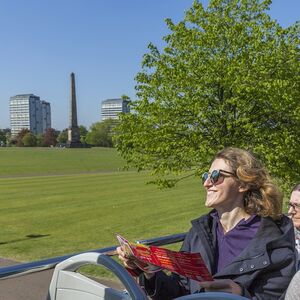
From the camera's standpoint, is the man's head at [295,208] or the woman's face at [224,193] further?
the man's head at [295,208]

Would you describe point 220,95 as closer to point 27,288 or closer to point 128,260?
point 27,288

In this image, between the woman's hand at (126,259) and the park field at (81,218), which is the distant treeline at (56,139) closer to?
the park field at (81,218)

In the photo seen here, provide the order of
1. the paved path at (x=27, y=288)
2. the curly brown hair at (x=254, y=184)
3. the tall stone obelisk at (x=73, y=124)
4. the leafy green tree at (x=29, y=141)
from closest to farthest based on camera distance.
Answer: the curly brown hair at (x=254, y=184) < the paved path at (x=27, y=288) < the tall stone obelisk at (x=73, y=124) < the leafy green tree at (x=29, y=141)

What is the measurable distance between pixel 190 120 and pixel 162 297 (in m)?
7.03

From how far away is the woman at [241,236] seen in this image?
2.41 m

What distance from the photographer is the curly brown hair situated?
2.70m

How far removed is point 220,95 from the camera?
9344 millimetres

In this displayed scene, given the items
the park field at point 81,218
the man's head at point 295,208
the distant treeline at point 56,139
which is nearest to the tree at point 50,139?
the distant treeline at point 56,139

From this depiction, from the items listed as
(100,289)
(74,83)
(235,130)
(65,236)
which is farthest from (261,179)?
(74,83)

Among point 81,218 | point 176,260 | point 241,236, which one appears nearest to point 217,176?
point 241,236

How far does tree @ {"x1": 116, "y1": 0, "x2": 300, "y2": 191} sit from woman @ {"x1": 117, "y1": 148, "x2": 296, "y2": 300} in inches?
226

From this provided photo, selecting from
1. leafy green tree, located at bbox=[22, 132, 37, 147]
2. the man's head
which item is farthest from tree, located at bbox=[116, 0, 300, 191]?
leafy green tree, located at bbox=[22, 132, 37, 147]

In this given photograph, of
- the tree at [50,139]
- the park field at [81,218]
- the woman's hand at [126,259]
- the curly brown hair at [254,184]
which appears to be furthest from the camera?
the tree at [50,139]

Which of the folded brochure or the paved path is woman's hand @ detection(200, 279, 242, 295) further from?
the paved path
